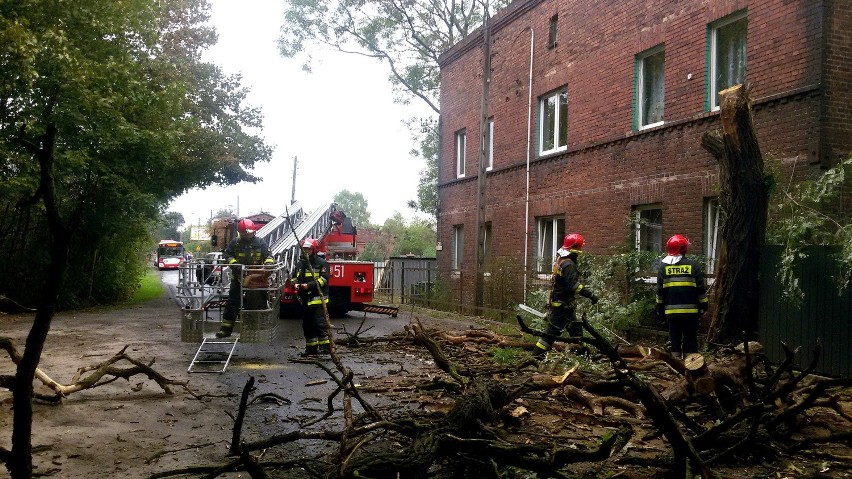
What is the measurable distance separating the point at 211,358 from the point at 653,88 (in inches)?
377

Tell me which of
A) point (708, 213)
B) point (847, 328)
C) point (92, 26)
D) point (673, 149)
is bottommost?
point (847, 328)

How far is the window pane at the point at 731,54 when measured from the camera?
11.1m

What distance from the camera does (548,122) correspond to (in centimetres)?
1681

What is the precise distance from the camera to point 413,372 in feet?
28.6

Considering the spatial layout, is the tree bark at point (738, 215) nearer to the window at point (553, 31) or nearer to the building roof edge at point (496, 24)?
the window at point (553, 31)

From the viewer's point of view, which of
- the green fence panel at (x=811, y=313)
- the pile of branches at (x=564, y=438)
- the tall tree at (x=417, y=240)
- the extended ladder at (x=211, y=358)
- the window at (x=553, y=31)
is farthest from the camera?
the tall tree at (x=417, y=240)

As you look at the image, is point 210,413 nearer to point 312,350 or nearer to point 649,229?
point 312,350

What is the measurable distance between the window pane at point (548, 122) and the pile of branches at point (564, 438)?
10466mm

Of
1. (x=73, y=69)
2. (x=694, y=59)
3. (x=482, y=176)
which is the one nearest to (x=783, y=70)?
(x=694, y=59)

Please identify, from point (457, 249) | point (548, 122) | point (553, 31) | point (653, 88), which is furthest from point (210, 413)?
point (457, 249)

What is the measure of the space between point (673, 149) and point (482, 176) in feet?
20.3

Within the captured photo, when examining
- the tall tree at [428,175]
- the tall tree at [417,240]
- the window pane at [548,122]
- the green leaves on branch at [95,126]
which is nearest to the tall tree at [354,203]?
the tall tree at [417,240]

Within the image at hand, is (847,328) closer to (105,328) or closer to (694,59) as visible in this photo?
(694,59)

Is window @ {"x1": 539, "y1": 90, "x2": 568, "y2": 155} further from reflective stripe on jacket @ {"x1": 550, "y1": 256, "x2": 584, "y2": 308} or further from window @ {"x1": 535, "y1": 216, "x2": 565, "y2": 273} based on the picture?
reflective stripe on jacket @ {"x1": 550, "y1": 256, "x2": 584, "y2": 308}
